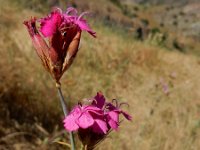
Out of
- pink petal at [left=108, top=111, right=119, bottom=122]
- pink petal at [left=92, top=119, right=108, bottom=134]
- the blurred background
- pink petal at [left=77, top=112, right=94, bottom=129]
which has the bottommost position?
the blurred background

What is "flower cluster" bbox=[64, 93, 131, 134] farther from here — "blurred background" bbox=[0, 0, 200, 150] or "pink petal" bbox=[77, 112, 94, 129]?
"blurred background" bbox=[0, 0, 200, 150]

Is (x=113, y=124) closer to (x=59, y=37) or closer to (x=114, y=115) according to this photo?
(x=114, y=115)

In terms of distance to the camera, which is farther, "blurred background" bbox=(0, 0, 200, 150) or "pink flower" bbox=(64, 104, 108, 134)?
"blurred background" bbox=(0, 0, 200, 150)

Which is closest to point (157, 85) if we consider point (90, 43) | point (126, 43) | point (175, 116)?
point (175, 116)

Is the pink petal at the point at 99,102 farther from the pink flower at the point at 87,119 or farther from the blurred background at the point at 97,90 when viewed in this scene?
the blurred background at the point at 97,90

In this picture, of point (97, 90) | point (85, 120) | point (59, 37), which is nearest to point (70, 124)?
point (85, 120)

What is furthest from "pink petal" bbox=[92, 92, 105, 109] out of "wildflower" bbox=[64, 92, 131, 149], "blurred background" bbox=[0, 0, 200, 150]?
"blurred background" bbox=[0, 0, 200, 150]

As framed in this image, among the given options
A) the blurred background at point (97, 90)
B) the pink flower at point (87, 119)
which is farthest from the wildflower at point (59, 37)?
the blurred background at point (97, 90)

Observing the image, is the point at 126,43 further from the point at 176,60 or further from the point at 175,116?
the point at 175,116
